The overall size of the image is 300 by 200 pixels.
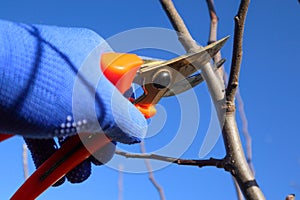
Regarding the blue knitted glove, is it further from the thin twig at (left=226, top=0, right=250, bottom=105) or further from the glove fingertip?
the thin twig at (left=226, top=0, right=250, bottom=105)

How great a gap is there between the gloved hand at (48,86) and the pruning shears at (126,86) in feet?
0.08

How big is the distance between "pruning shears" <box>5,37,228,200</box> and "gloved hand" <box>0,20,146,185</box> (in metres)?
0.03

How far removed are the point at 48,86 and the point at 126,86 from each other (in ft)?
0.36

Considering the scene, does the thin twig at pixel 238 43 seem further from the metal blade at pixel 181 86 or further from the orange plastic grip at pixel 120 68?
the orange plastic grip at pixel 120 68

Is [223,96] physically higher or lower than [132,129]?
higher

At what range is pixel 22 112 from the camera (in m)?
0.40

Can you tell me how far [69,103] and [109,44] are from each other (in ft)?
0.35

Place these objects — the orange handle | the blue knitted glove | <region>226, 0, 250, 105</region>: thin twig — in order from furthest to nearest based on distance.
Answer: <region>226, 0, 250, 105</region>: thin twig < the orange handle < the blue knitted glove

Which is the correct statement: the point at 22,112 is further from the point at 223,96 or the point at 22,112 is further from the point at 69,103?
the point at 223,96

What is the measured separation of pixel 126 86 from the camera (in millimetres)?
502

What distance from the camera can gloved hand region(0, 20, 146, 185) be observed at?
0.39 meters

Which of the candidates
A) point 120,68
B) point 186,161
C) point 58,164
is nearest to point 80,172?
point 58,164

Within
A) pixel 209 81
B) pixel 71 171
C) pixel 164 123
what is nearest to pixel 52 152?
pixel 71 171

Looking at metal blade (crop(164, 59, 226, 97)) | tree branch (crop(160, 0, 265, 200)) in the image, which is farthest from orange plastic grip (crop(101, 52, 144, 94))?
tree branch (crop(160, 0, 265, 200))
